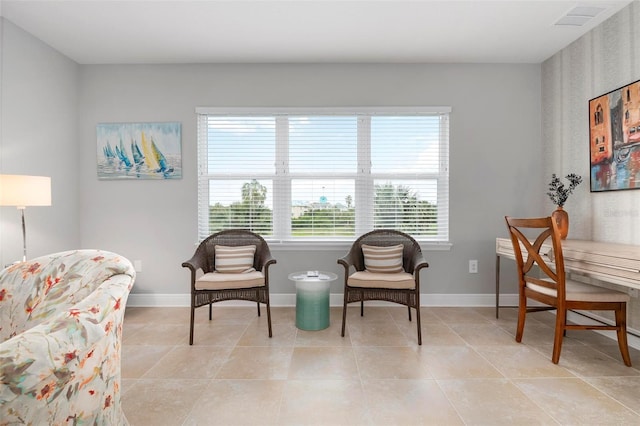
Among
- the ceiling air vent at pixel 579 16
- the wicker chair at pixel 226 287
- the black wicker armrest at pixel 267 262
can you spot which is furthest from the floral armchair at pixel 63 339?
the ceiling air vent at pixel 579 16

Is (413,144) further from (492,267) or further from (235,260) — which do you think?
(235,260)

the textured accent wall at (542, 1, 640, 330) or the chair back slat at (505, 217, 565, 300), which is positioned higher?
the textured accent wall at (542, 1, 640, 330)

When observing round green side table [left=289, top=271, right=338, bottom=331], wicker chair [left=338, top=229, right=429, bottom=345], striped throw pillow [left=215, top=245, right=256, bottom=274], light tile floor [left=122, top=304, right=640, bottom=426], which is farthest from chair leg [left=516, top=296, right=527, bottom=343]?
striped throw pillow [left=215, top=245, right=256, bottom=274]

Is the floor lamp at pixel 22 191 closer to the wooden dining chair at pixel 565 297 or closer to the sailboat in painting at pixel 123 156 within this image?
the sailboat in painting at pixel 123 156

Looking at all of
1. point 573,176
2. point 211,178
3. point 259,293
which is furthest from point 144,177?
point 573,176

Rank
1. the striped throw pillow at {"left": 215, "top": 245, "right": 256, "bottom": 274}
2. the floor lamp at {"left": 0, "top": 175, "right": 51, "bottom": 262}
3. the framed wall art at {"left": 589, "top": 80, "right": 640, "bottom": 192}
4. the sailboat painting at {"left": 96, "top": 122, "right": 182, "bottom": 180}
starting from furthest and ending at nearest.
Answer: the sailboat painting at {"left": 96, "top": 122, "right": 182, "bottom": 180} < the striped throw pillow at {"left": 215, "top": 245, "right": 256, "bottom": 274} < the framed wall art at {"left": 589, "top": 80, "right": 640, "bottom": 192} < the floor lamp at {"left": 0, "top": 175, "right": 51, "bottom": 262}

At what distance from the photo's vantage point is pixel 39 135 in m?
2.79

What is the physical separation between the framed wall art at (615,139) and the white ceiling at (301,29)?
2.24ft

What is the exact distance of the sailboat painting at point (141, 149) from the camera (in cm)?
323

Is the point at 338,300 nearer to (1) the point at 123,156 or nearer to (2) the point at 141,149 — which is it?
(2) the point at 141,149

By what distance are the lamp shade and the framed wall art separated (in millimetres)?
4311

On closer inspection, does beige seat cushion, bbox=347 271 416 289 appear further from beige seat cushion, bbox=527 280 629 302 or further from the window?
beige seat cushion, bbox=527 280 629 302

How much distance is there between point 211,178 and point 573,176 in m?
3.38

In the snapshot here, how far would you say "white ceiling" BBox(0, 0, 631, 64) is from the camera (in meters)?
2.35
